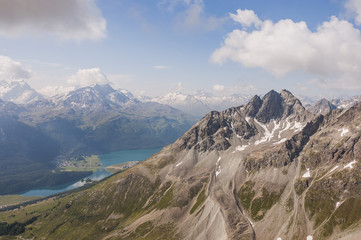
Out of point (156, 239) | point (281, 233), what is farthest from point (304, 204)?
point (156, 239)

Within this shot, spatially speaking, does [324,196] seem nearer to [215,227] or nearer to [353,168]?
[353,168]

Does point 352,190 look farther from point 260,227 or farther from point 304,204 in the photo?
point 260,227

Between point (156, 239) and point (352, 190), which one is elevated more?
point (352, 190)

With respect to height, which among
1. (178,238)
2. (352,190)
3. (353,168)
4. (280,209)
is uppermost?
(353,168)

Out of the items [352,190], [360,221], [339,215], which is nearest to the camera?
[360,221]

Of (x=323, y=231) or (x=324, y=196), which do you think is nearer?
(x=323, y=231)

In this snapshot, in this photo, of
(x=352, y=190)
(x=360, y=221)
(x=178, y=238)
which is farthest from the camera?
(x=178, y=238)

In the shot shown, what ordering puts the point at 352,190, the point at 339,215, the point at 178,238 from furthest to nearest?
the point at 178,238 → the point at 352,190 → the point at 339,215

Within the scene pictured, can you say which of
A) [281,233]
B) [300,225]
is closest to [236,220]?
[281,233]

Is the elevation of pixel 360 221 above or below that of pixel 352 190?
below

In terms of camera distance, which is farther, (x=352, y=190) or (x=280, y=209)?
(x=280, y=209)
